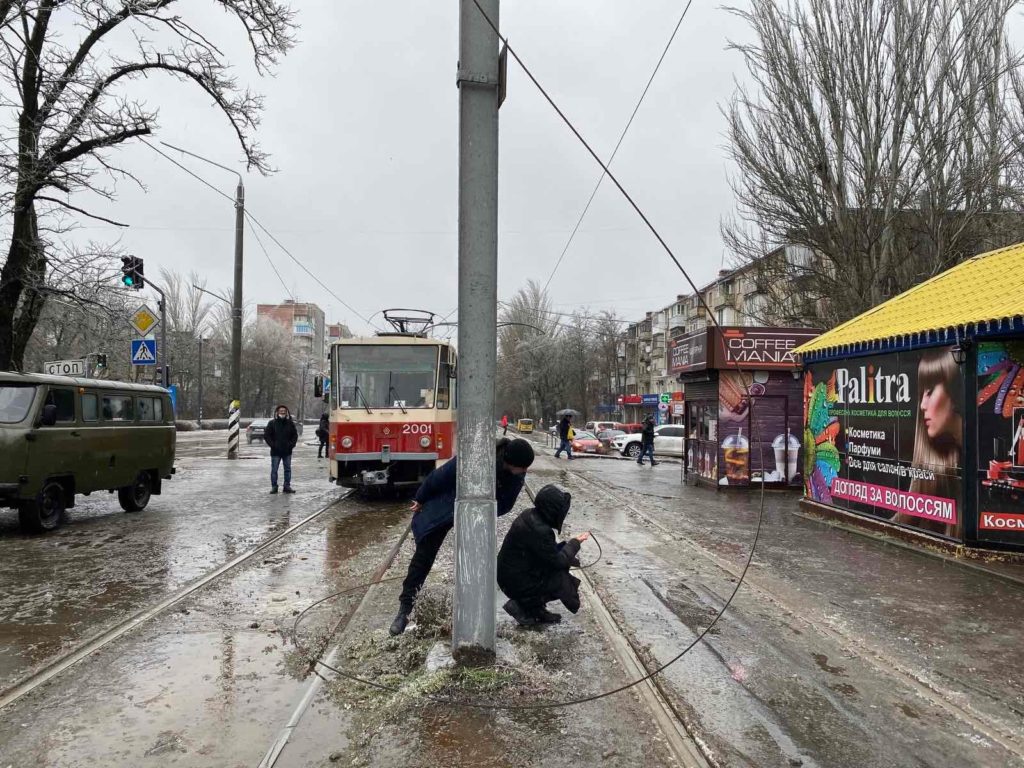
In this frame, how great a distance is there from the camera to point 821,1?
20.9 metres

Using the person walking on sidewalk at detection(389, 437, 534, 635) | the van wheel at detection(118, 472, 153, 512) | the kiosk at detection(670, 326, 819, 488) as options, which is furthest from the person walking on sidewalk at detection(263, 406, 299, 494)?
the kiosk at detection(670, 326, 819, 488)

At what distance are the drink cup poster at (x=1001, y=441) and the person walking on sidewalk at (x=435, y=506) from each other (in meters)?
6.40

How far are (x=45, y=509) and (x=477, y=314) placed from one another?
26.9ft

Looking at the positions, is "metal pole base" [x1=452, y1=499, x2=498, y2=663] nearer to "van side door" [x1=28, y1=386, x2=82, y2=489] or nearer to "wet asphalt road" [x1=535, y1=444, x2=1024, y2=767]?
"wet asphalt road" [x1=535, y1=444, x2=1024, y2=767]

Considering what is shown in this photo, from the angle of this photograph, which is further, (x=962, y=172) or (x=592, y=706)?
(x=962, y=172)

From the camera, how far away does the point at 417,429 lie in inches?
506

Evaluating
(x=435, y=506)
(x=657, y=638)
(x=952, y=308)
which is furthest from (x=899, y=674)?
(x=952, y=308)

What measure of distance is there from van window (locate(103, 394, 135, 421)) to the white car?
75.0 ft

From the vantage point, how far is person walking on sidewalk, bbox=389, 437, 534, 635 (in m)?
5.10

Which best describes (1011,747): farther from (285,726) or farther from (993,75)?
(993,75)

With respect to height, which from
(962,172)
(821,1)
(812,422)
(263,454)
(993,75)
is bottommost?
(263,454)

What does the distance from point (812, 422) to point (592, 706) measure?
997 cm

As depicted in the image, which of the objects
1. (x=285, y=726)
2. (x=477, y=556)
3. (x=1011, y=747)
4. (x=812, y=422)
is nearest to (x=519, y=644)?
(x=477, y=556)

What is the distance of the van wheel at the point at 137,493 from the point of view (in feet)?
38.0
